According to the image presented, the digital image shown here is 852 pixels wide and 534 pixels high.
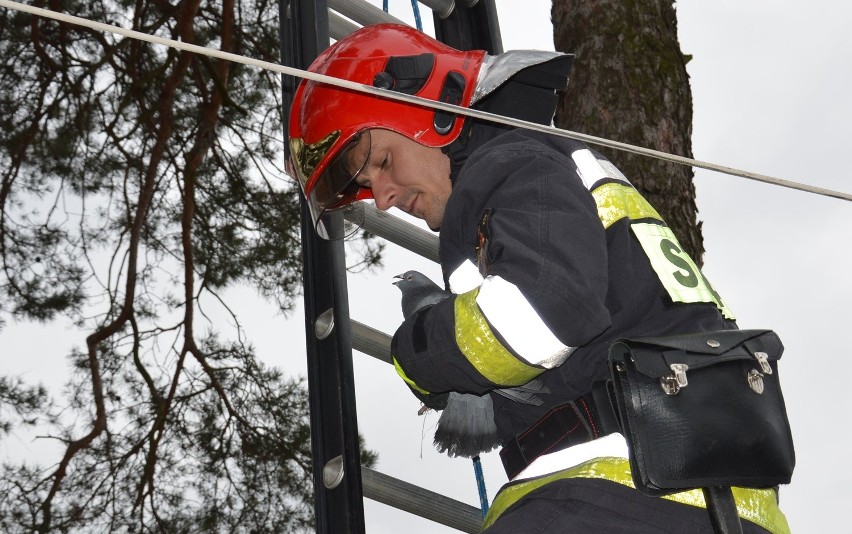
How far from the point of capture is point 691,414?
1589 mm

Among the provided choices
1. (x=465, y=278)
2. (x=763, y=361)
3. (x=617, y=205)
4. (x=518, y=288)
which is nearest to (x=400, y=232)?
(x=465, y=278)

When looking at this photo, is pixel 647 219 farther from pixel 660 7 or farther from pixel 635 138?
pixel 660 7

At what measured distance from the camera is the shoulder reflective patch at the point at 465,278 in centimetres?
188

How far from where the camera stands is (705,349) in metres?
1.61

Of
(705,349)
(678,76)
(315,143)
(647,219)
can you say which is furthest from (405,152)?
(678,76)

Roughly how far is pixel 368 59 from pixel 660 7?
1424mm

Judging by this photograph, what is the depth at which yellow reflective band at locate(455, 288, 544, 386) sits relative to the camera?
1.64 m

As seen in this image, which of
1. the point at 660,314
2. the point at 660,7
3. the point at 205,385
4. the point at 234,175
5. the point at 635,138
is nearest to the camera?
the point at 660,314

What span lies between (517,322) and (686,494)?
0.39 meters

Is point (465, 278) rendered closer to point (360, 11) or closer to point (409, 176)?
point (409, 176)

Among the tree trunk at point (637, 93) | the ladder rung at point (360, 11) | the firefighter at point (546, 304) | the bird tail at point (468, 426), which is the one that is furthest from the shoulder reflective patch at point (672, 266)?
the ladder rung at point (360, 11)

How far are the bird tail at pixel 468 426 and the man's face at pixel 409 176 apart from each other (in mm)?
367

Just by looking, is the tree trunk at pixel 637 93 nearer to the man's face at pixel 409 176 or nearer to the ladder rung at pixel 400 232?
the ladder rung at pixel 400 232

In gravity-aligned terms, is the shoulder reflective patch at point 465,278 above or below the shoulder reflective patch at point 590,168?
below
